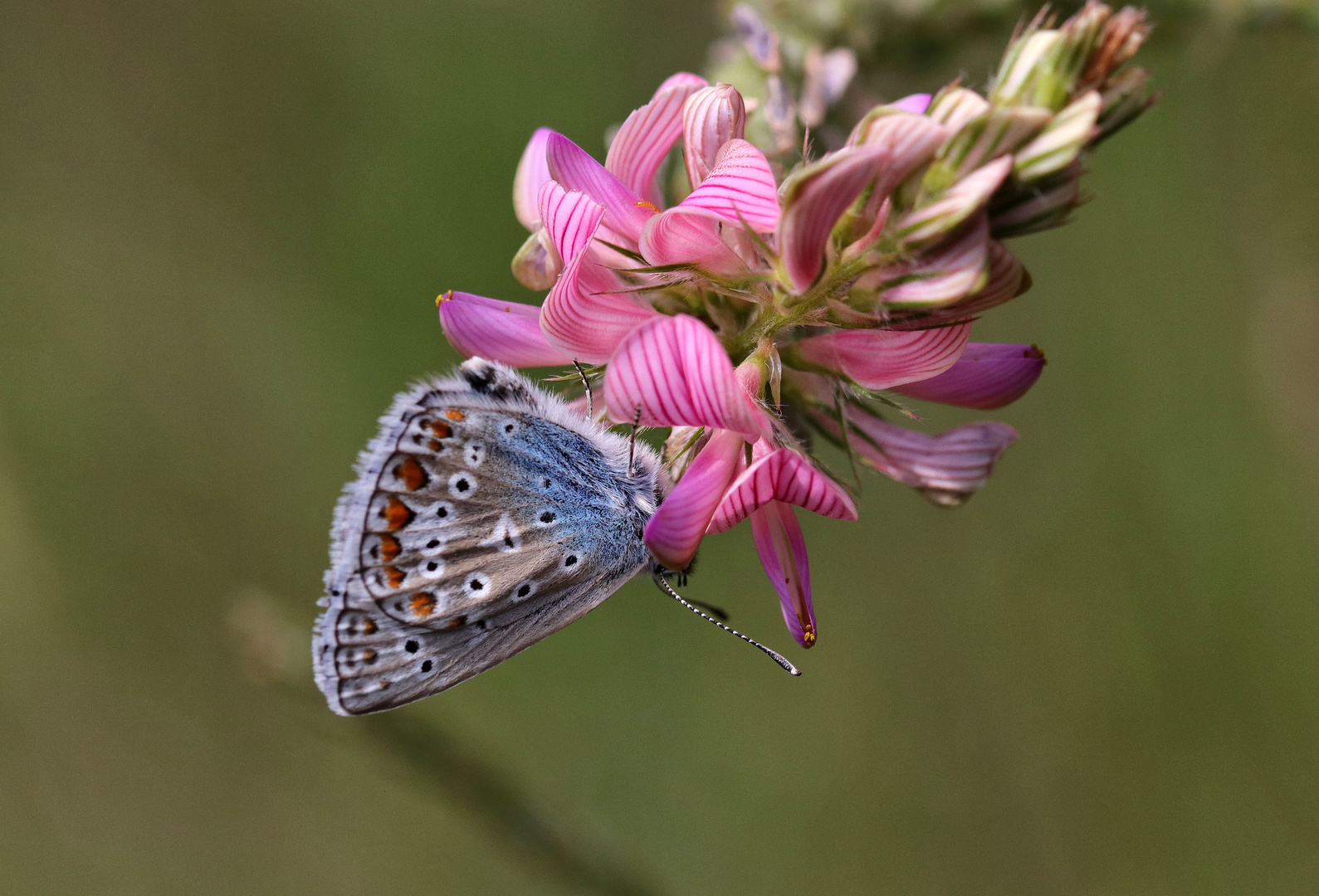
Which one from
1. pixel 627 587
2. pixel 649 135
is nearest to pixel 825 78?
pixel 649 135

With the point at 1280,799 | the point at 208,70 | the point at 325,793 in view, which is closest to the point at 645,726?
the point at 325,793

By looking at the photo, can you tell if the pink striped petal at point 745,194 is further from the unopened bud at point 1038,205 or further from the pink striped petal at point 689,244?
the unopened bud at point 1038,205

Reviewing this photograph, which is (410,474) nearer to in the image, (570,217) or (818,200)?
(570,217)

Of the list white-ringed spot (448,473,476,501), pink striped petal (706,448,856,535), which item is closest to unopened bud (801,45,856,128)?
pink striped petal (706,448,856,535)

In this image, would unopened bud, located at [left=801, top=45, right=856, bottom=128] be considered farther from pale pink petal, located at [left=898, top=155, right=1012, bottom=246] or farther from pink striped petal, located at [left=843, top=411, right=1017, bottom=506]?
pale pink petal, located at [left=898, top=155, right=1012, bottom=246]

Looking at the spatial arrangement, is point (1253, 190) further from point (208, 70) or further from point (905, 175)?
point (208, 70)

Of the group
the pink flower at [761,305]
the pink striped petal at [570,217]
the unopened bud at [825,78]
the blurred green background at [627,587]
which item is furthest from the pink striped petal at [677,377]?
the blurred green background at [627,587]
